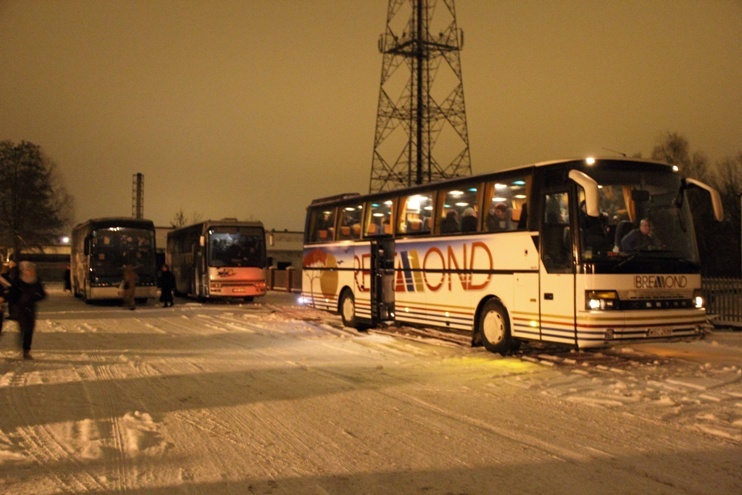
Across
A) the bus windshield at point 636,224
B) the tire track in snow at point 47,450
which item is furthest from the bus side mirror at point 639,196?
the tire track in snow at point 47,450

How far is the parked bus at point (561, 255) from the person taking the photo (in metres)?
11.5

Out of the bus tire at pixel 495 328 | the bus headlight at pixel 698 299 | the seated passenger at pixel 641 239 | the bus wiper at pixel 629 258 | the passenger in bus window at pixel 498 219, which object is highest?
the passenger in bus window at pixel 498 219

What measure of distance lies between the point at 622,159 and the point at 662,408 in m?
4.90

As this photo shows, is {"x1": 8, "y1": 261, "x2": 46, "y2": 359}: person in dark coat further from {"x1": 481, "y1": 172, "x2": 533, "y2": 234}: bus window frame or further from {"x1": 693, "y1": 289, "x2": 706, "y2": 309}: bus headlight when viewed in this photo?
{"x1": 693, "y1": 289, "x2": 706, "y2": 309}: bus headlight

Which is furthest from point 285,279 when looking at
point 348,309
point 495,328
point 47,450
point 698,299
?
point 47,450

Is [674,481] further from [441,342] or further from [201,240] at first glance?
[201,240]

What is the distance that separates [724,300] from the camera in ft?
65.8

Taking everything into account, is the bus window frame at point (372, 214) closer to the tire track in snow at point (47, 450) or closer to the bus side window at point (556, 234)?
the bus side window at point (556, 234)

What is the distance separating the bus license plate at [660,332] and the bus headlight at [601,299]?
0.81 m

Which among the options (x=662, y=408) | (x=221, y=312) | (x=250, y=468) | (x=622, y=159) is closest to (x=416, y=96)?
(x=221, y=312)

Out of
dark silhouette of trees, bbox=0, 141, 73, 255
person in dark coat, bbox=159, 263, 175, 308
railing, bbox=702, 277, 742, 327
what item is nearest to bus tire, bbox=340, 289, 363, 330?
railing, bbox=702, 277, 742, 327

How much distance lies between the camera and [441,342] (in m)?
16.2

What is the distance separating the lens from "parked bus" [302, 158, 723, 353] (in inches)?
453

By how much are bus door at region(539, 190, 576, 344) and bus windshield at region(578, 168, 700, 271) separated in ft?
1.15
